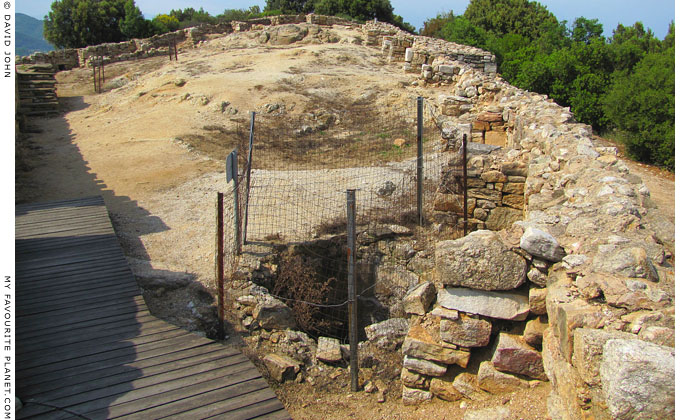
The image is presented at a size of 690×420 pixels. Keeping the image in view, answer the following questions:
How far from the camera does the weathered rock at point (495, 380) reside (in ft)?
14.8

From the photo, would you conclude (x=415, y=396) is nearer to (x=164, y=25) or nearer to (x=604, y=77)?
(x=604, y=77)

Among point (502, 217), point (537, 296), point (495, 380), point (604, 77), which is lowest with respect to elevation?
point (495, 380)

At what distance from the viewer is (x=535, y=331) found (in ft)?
14.6

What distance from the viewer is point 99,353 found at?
4656 millimetres

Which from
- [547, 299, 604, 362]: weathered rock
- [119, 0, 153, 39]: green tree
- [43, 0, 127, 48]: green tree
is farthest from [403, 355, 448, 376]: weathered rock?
[43, 0, 127, 48]: green tree

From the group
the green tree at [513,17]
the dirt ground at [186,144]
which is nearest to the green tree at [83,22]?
the dirt ground at [186,144]

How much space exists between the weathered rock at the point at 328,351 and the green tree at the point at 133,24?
35.3m

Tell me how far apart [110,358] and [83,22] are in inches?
1444

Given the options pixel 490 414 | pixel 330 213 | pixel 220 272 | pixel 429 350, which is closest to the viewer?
pixel 490 414

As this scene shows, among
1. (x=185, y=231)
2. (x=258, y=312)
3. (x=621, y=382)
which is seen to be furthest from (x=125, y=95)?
(x=621, y=382)

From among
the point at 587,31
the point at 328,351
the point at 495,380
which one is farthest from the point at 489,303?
the point at 587,31

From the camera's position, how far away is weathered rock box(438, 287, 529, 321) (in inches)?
179

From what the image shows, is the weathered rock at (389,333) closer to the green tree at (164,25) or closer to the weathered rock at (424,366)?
the weathered rock at (424,366)

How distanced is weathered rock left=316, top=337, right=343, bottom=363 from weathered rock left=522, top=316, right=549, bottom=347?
217 cm
